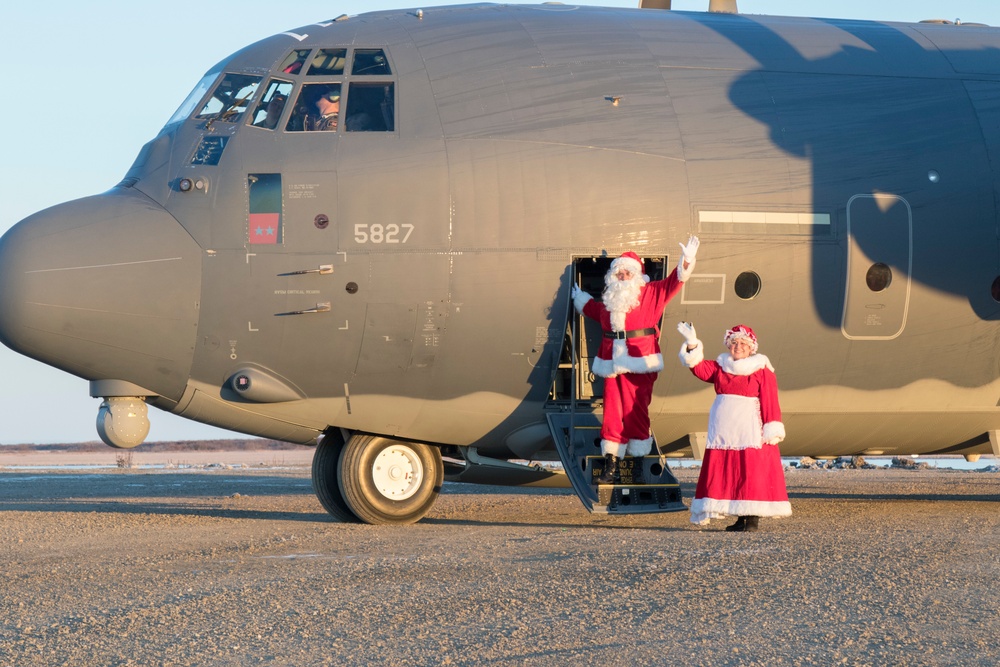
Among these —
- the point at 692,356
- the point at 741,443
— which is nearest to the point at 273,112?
the point at 692,356

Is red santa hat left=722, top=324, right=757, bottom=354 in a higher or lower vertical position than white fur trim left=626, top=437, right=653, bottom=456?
higher

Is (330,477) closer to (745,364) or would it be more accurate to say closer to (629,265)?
(629,265)

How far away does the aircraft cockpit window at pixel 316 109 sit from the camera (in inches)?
500

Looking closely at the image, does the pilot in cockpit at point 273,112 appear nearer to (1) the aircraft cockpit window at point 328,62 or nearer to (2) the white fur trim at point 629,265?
(1) the aircraft cockpit window at point 328,62

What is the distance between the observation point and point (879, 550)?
9.84 meters

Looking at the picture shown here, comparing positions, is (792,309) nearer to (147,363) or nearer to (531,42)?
(531,42)

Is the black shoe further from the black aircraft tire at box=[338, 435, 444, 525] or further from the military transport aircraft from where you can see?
the black aircraft tire at box=[338, 435, 444, 525]

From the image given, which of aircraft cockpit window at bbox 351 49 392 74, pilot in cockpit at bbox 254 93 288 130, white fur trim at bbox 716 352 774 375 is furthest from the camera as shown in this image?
aircraft cockpit window at bbox 351 49 392 74

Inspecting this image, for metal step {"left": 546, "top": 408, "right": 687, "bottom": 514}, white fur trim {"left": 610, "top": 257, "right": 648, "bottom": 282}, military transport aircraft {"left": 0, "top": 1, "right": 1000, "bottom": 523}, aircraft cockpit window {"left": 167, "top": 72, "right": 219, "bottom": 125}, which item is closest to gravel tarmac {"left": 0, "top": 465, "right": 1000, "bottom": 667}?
metal step {"left": 546, "top": 408, "right": 687, "bottom": 514}

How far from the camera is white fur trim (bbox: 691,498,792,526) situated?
11.5 m

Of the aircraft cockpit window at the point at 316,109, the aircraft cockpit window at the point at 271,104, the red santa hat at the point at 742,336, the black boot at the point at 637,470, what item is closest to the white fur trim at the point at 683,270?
the red santa hat at the point at 742,336

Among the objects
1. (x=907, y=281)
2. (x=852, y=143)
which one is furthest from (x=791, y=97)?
(x=907, y=281)

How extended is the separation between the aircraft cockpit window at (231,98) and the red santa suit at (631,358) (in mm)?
3974

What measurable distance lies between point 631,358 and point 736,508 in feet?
6.17
